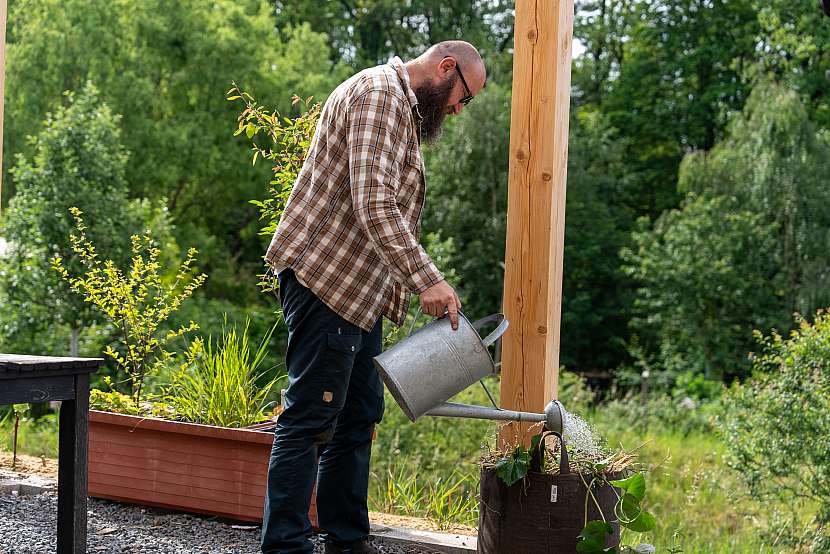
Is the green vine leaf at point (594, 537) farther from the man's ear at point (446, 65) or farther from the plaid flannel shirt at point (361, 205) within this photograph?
the man's ear at point (446, 65)

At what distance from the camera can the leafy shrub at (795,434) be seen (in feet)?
18.1

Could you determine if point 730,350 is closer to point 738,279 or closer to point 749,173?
point 738,279

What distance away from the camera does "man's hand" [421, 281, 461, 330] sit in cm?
218

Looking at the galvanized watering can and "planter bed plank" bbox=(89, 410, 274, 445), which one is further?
"planter bed plank" bbox=(89, 410, 274, 445)

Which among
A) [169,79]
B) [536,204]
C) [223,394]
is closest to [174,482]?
[223,394]

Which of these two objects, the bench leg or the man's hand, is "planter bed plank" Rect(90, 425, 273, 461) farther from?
the man's hand

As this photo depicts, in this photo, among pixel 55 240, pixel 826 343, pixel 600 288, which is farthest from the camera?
pixel 600 288

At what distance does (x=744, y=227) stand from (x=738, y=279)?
0.64m

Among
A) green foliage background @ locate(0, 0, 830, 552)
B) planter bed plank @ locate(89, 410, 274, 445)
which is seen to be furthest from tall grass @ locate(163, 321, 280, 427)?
green foliage background @ locate(0, 0, 830, 552)

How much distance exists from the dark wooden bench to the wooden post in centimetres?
108

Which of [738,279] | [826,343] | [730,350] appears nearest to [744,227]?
[738,279]

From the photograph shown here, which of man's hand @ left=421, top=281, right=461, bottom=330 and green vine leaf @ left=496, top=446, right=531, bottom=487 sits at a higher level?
man's hand @ left=421, top=281, right=461, bottom=330

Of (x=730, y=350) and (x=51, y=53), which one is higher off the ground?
(x=51, y=53)

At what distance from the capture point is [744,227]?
487 inches
